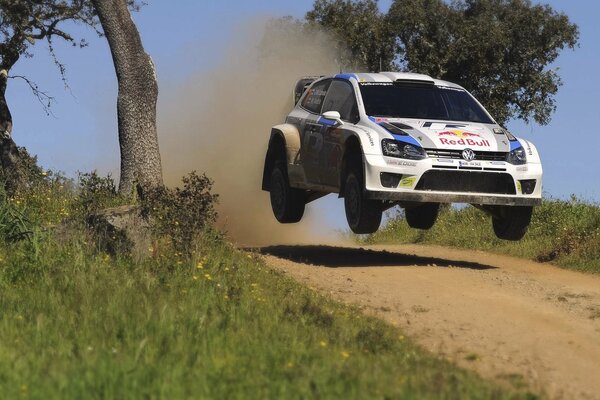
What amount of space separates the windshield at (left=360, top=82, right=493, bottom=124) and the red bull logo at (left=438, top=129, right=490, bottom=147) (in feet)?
2.68

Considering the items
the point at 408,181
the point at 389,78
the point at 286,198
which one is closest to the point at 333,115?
the point at 389,78

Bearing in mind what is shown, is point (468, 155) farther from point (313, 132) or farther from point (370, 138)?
point (313, 132)

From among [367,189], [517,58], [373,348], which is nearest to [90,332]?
[373,348]

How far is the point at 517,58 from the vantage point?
112 feet

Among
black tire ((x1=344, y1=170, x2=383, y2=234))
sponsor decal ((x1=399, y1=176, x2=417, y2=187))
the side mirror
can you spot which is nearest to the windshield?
the side mirror

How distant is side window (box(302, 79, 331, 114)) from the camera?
1504 cm

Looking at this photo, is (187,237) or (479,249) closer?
(187,237)

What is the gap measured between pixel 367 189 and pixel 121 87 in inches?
199

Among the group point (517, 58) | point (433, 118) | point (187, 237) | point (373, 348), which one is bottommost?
point (373, 348)

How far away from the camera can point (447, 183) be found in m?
13.0

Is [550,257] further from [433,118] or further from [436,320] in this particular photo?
[436,320]

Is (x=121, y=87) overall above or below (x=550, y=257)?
above

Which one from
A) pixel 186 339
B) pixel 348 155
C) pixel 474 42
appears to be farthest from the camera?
pixel 474 42

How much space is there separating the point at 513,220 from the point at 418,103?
72.8 inches
